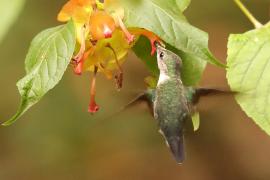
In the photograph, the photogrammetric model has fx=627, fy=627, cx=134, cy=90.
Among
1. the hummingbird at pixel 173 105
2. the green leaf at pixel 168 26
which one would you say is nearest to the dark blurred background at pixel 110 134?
the hummingbird at pixel 173 105

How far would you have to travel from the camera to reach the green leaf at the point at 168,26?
169 centimetres

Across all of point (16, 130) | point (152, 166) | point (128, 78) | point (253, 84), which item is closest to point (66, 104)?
point (16, 130)

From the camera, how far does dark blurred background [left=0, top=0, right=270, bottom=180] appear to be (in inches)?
183

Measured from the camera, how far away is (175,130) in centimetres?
189

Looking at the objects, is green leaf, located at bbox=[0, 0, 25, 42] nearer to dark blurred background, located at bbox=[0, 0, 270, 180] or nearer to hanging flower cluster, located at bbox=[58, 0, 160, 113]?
hanging flower cluster, located at bbox=[58, 0, 160, 113]

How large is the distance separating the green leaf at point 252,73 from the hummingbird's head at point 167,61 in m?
0.21

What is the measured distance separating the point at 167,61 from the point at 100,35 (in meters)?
0.23

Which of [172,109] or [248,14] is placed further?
[248,14]

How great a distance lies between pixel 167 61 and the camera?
72.1 inches

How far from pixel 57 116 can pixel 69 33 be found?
2.94m

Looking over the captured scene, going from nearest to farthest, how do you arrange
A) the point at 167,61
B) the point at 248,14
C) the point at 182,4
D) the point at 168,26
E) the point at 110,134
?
1. the point at 168,26
2. the point at 167,61
3. the point at 182,4
4. the point at 248,14
5. the point at 110,134

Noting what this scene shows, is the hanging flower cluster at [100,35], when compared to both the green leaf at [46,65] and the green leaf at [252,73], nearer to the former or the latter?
the green leaf at [46,65]

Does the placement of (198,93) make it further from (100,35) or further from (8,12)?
(8,12)

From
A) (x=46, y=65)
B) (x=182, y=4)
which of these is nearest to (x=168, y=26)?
(x=182, y=4)
